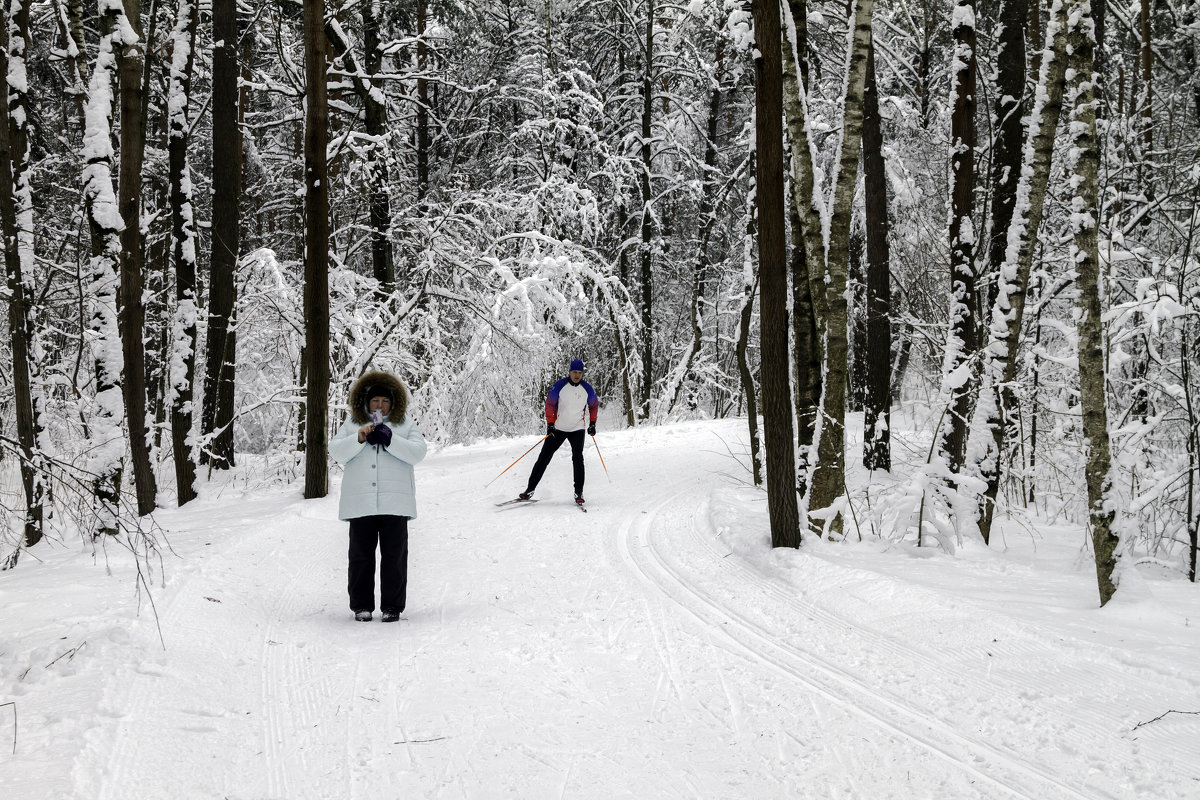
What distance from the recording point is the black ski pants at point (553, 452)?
35.3 ft

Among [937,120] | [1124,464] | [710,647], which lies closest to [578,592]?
[710,647]

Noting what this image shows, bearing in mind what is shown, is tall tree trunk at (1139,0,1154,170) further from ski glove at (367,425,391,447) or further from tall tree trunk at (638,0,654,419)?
ski glove at (367,425,391,447)

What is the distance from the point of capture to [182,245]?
11.7 m

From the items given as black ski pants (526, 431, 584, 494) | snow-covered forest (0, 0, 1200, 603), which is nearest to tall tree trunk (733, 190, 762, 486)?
snow-covered forest (0, 0, 1200, 603)

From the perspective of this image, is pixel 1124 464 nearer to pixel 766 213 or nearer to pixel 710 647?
pixel 766 213

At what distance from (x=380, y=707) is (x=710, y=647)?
210 centimetres

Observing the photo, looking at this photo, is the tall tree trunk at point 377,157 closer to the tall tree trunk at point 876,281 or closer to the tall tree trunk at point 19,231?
the tall tree trunk at point 19,231

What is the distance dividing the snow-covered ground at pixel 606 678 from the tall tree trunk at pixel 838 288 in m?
0.90

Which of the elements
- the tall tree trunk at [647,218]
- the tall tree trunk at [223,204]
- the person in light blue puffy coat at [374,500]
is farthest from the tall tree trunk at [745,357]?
the tall tree trunk at [647,218]

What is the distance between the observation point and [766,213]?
287 inches

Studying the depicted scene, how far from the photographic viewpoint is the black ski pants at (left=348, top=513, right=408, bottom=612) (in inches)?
231

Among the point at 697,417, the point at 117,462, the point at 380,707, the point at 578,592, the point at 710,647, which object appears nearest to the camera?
the point at 380,707

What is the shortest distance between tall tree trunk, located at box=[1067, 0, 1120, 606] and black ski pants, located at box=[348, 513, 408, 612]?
193 inches

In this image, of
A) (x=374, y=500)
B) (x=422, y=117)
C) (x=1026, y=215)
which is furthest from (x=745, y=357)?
(x=422, y=117)
